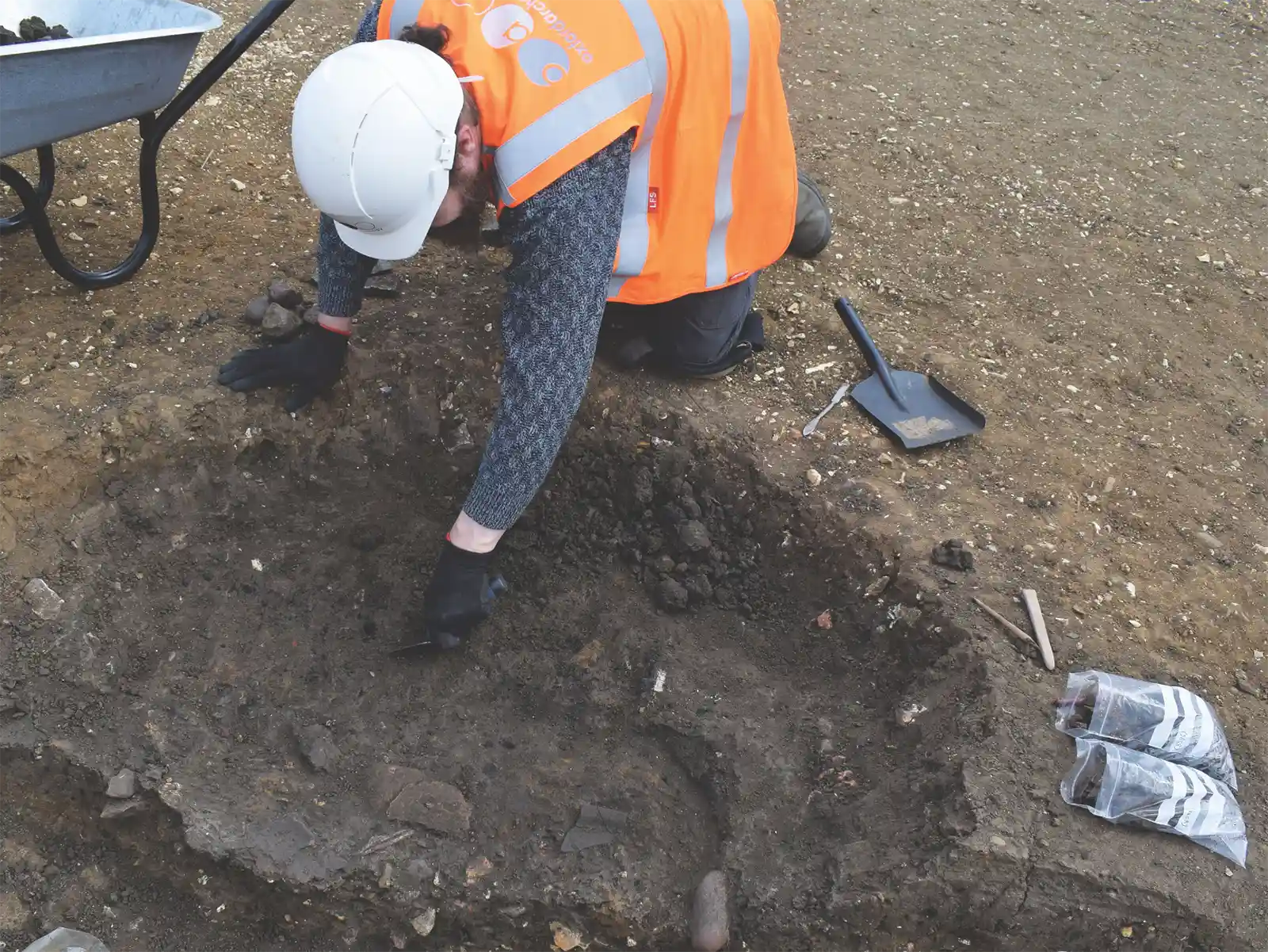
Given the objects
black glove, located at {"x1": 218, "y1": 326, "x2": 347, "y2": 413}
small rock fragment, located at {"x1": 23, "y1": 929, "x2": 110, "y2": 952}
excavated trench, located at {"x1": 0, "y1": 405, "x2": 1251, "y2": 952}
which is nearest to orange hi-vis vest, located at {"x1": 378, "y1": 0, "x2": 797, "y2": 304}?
excavated trench, located at {"x1": 0, "y1": 405, "x2": 1251, "y2": 952}

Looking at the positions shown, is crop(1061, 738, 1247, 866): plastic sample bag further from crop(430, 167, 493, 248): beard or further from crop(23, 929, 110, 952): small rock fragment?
crop(23, 929, 110, 952): small rock fragment

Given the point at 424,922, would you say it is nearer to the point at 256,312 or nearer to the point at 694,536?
the point at 694,536

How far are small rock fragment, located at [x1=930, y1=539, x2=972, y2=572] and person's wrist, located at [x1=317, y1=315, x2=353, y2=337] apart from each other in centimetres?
171

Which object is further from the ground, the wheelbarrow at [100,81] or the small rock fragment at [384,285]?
the wheelbarrow at [100,81]

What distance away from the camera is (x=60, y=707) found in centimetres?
222

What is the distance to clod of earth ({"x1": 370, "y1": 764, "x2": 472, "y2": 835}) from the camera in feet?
7.29

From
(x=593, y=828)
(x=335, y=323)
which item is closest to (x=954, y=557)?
(x=593, y=828)

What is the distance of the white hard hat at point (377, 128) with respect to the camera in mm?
1814

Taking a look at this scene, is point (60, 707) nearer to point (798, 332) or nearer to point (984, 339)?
point (798, 332)

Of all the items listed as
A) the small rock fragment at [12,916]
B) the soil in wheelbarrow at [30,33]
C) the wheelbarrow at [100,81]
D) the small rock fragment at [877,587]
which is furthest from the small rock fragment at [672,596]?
the soil in wheelbarrow at [30,33]

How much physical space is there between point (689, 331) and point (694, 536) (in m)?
0.61

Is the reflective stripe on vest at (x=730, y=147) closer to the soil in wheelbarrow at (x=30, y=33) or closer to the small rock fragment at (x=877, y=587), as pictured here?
the small rock fragment at (x=877, y=587)

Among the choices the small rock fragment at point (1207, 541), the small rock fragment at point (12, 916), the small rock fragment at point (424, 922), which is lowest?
the small rock fragment at point (424, 922)

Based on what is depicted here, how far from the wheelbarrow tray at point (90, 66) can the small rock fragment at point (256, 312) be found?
22.8 inches
